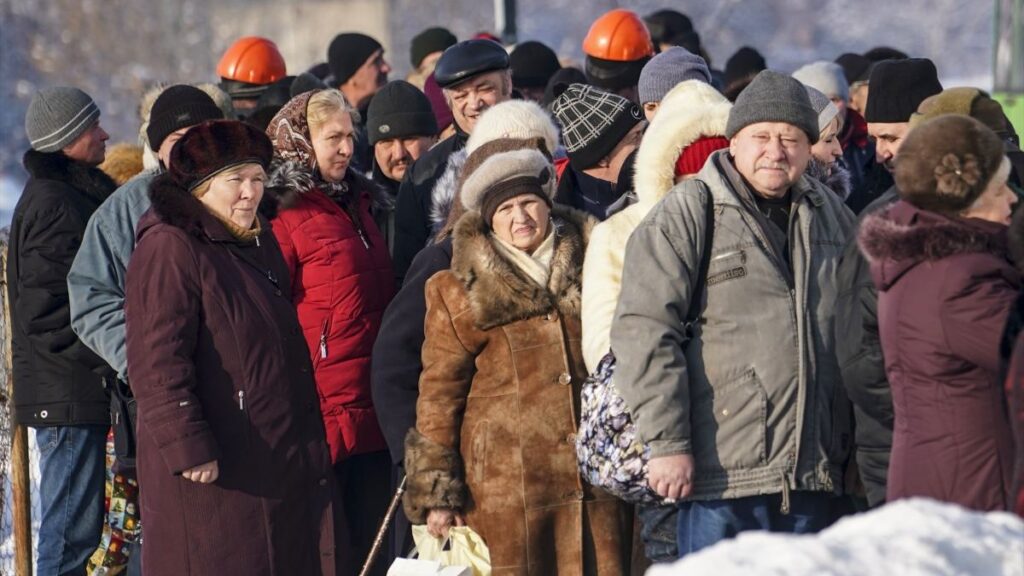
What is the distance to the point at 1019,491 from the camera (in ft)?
13.9

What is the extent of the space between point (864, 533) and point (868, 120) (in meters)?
4.03

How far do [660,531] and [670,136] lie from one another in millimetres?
1199

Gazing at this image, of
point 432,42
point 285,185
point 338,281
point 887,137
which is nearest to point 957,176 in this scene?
point 887,137

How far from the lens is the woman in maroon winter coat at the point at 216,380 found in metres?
5.82

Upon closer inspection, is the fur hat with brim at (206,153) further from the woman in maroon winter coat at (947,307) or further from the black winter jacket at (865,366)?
the woman in maroon winter coat at (947,307)

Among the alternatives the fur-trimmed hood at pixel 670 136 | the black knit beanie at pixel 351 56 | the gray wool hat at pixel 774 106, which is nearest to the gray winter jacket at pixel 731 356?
the gray wool hat at pixel 774 106

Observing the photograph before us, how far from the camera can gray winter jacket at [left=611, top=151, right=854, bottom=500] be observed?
536 centimetres

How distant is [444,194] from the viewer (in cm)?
693

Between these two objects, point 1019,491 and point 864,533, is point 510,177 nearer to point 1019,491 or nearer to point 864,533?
point 1019,491

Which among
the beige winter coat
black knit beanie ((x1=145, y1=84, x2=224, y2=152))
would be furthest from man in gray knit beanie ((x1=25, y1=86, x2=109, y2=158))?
the beige winter coat

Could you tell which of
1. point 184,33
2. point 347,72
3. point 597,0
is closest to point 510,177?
point 347,72

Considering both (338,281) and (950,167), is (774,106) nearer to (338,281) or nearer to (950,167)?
(950,167)

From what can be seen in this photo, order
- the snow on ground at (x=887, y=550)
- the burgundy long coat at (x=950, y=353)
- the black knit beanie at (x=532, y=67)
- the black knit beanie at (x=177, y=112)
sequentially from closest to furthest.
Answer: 1. the snow on ground at (x=887, y=550)
2. the burgundy long coat at (x=950, y=353)
3. the black knit beanie at (x=177, y=112)
4. the black knit beanie at (x=532, y=67)

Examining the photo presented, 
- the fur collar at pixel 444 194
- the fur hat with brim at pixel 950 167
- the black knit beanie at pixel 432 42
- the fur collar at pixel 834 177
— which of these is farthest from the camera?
the black knit beanie at pixel 432 42
